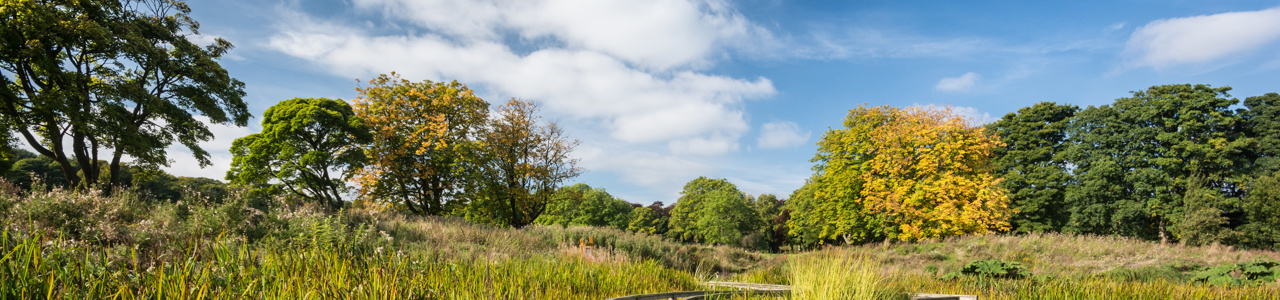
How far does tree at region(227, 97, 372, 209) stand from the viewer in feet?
53.8

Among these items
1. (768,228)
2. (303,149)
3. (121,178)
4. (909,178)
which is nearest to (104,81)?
(303,149)

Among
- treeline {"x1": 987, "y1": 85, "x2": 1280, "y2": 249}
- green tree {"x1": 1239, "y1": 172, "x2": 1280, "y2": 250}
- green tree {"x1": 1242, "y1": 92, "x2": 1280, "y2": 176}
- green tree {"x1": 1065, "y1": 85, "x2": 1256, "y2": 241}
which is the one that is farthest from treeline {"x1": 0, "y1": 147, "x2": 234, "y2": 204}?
green tree {"x1": 1242, "y1": 92, "x2": 1280, "y2": 176}

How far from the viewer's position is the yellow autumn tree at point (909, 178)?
54.9ft

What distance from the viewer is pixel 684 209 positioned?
132ft

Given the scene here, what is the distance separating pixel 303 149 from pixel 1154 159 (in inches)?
1395

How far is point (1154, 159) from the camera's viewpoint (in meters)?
23.5

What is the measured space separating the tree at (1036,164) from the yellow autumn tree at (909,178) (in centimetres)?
818

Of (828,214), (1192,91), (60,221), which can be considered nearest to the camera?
(60,221)

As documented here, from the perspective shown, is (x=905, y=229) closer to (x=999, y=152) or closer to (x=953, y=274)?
(x=953, y=274)

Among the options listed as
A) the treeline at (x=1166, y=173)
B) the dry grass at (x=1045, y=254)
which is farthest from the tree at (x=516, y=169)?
the treeline at (x=1166, y=173)

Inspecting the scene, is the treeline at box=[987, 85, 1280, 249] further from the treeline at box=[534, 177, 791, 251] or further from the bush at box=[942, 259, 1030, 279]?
the bush at box=[942, 259, 1030, 279]

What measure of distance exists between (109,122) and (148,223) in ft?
32.4

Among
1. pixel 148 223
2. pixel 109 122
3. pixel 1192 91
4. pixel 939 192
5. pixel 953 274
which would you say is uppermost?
pixel 1192 91

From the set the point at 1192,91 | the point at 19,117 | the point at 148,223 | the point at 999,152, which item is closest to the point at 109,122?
the point at 19,117
